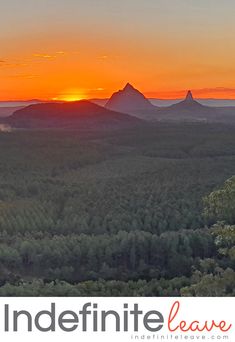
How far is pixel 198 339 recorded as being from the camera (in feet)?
40.7

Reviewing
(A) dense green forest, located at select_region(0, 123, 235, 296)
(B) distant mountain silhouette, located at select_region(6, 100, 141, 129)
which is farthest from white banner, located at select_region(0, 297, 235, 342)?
(B) distant mountain silhouette, located at select_region(6, 100, 141, 129)

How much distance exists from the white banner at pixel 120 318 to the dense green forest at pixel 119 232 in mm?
1245

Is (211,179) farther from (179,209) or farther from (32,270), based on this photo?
(32,270)

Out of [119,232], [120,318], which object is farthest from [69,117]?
[120,318]

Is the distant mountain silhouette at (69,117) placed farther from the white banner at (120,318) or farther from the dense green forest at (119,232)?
the white banner at (120,318)

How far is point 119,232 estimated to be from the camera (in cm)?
3625

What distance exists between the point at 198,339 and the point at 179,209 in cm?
3090

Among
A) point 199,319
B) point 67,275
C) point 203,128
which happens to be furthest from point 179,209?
point 203,128

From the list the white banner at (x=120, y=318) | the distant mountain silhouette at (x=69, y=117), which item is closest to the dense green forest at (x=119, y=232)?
the white banner at (x=120, y=318)

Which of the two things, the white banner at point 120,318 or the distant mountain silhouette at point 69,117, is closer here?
the white banner at point 120,318

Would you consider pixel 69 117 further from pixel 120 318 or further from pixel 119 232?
pixel 120 318

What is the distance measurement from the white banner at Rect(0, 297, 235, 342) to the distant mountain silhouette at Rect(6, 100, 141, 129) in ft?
468

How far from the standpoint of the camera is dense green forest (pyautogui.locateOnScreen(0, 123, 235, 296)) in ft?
73.3

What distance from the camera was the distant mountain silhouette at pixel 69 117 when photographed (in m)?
163
